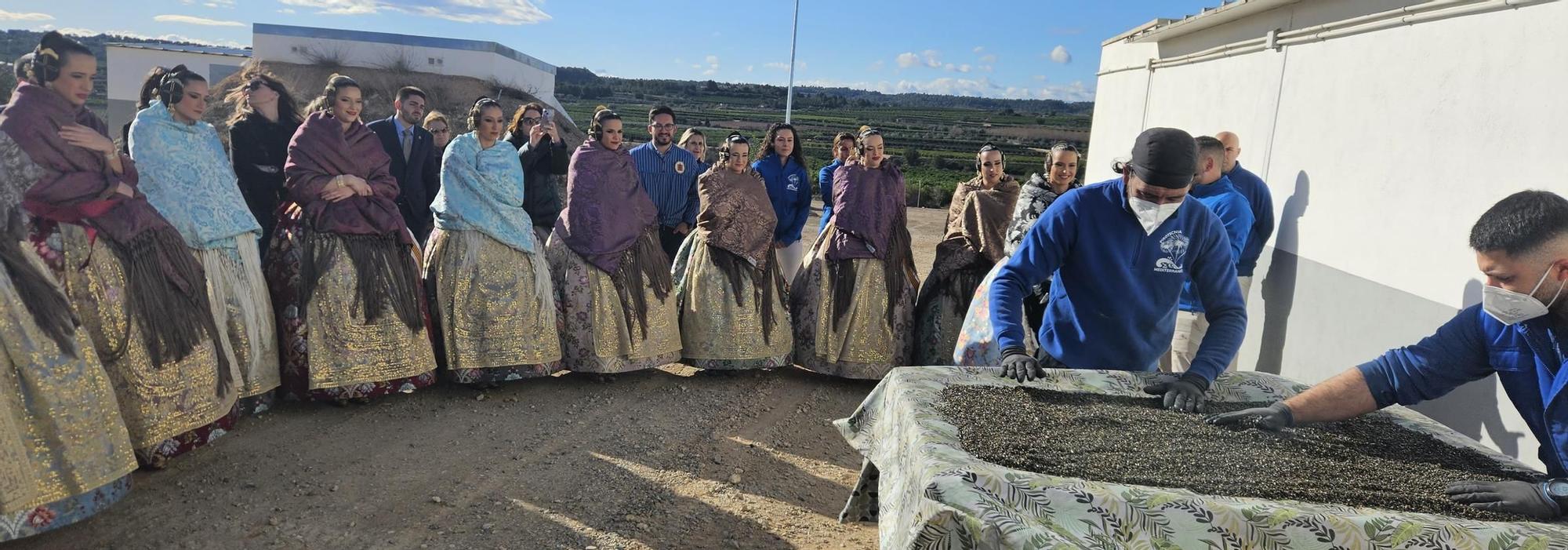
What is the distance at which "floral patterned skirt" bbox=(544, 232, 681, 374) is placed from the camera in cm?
519

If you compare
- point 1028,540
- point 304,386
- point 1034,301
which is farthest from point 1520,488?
point 304,386

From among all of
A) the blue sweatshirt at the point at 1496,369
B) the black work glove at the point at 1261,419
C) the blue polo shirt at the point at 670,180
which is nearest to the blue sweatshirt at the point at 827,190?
the blue polo shirt at the point at 670,180

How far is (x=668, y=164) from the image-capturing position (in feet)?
20.0

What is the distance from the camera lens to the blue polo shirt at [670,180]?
19.9 ft

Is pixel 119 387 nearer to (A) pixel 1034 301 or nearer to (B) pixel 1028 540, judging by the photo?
(B) pixel 1028 540

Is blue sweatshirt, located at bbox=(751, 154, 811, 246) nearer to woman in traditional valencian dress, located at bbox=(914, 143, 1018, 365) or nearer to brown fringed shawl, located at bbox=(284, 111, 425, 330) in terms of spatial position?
woman in traditional valencian dress, located at bbox=(914, 143, 1018, 365)

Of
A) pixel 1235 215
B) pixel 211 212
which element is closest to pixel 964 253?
pixel 1235 215

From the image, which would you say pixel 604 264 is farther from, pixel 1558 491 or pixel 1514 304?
pixel 1558 491

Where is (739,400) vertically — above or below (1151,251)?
below

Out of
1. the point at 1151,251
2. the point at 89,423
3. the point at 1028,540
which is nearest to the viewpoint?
the point at 1028,540

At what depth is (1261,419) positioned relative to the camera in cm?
232

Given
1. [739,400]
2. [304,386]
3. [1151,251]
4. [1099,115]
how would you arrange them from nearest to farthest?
[1151,251], [304,386], [739,400], [1099,115]

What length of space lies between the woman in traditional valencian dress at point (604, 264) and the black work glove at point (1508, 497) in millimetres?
4096

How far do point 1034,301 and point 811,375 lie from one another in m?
1.78
